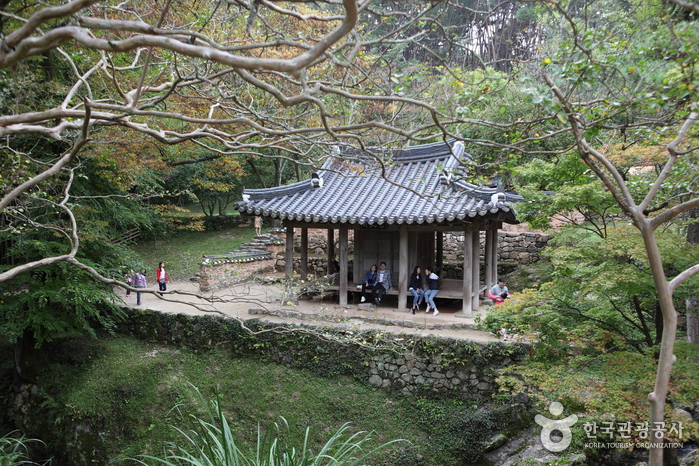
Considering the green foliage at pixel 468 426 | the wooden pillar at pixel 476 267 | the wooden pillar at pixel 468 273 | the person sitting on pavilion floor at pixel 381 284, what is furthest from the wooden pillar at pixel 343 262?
the green foliage at pixel 468 426

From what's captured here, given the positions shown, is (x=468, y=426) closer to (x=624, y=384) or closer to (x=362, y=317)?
(x=362, y=317)

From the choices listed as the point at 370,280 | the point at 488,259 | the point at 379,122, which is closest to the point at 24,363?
the point at 370,280

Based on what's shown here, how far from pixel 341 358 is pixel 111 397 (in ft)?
17.1

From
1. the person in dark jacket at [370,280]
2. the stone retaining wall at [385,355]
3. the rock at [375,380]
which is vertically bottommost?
the rock at [375,380]

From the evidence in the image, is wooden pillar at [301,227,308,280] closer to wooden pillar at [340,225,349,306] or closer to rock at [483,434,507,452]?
wooden pillar at [340,225,349,306]

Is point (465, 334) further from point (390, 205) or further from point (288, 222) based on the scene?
point (288, 222)

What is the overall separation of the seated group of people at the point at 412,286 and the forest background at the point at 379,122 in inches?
141

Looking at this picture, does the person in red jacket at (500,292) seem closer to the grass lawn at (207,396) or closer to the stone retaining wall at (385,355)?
the stone retaining wall at (385,355)

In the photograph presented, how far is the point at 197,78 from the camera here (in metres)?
4.56

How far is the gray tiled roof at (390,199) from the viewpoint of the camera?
403 inches

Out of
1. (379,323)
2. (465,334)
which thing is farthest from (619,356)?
(379,323)

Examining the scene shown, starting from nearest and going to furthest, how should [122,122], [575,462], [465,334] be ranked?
1. [122,122]
2. [575,462]
3. [465,334]

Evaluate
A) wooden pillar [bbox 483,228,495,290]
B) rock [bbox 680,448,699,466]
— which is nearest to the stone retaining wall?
rock [bbox 680,448,699,466]

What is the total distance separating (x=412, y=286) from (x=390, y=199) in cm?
229
